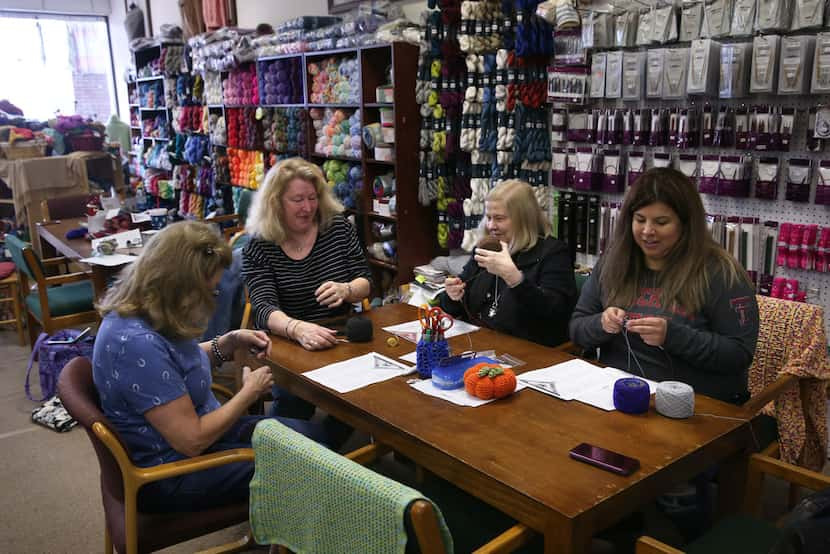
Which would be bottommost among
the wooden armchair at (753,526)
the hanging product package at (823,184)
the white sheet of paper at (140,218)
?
the wooden armchair at (753,526)

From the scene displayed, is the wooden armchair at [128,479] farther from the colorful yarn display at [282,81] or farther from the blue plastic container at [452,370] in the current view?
the colorful yarn display at [282,81]

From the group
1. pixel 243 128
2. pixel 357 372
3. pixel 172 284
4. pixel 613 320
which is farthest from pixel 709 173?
pixel 243 128

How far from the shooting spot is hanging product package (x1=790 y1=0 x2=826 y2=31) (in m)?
2.50

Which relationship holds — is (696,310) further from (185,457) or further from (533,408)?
(185,457)

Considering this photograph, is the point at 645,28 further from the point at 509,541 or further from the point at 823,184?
the point at 509,541

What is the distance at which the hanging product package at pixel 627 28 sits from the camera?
3088 mm

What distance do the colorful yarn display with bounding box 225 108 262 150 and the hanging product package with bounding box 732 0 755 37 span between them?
3.97 meters

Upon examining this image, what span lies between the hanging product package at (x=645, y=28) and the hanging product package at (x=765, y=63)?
45cm

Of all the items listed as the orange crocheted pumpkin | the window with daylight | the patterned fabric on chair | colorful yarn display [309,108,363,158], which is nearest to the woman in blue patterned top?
the orange crocheted pumpkin

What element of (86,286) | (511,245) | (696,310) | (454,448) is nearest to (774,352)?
(696,310)

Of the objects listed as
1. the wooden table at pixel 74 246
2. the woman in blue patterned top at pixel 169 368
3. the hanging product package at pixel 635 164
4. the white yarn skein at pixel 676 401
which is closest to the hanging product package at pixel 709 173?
the hanging product package at pixel 635 164

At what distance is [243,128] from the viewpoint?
5.96 meters

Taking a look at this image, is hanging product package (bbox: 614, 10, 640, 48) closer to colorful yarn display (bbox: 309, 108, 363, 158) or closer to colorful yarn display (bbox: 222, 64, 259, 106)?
colorful yarn display (bbox: 309, 108, 363, 158)

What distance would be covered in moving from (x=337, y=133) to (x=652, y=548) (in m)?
3.88
